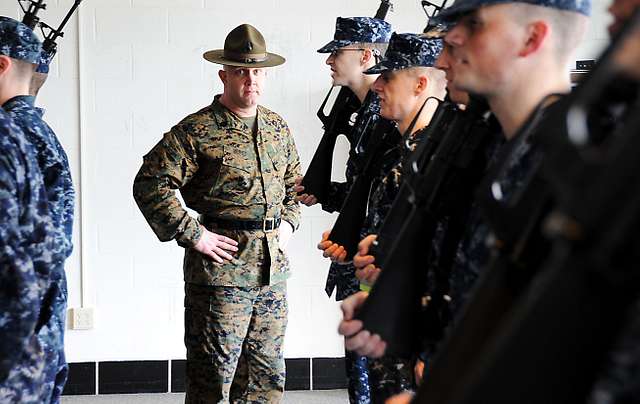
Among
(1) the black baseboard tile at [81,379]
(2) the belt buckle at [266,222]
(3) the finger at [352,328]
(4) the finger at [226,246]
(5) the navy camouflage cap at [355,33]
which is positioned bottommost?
(1) the black baseboard tile at [81,379]

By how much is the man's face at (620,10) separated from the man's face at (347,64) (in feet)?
9.03

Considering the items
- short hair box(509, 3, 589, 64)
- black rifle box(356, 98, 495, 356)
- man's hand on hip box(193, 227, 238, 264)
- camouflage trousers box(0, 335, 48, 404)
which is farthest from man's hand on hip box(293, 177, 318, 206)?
short hair box(509, 3, 589, 64)

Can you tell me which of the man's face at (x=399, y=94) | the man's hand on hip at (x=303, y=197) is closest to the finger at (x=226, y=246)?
the man's hand on hip at (x=303, y=197)

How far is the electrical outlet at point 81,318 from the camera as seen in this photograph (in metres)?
5.02

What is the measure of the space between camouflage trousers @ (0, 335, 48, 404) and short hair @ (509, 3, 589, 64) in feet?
5.00

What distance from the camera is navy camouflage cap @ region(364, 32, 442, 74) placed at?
3.15 metres

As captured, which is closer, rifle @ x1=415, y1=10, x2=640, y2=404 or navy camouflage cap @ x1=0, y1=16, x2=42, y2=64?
rifle @ x1=415, y1=10, x2=640, y2=404

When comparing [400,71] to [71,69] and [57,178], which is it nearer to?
[57,178]

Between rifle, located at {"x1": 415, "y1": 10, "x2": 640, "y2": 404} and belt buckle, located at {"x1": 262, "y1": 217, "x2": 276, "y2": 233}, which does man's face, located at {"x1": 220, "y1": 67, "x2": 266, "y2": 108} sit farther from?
rifle, located at {"x1": 415, "y1": 10, "x2": 640, "y2": 404}

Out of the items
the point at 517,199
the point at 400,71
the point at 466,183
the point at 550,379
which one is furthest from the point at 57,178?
the point at 550,379

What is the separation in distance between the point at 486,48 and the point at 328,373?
12.6 ft

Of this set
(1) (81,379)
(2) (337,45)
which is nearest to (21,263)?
(2) (337,45)

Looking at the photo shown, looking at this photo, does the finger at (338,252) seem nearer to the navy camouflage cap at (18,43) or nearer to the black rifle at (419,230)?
the navy camouflage cap at (18,43)

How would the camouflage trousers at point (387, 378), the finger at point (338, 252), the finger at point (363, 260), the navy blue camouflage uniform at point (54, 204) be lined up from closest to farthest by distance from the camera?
the finger at point (363, 260) → the navy blue camouflage uniform at point (54, 204) → the camouflage trousers at point (387, 378) → the finger at point (338, 252)
